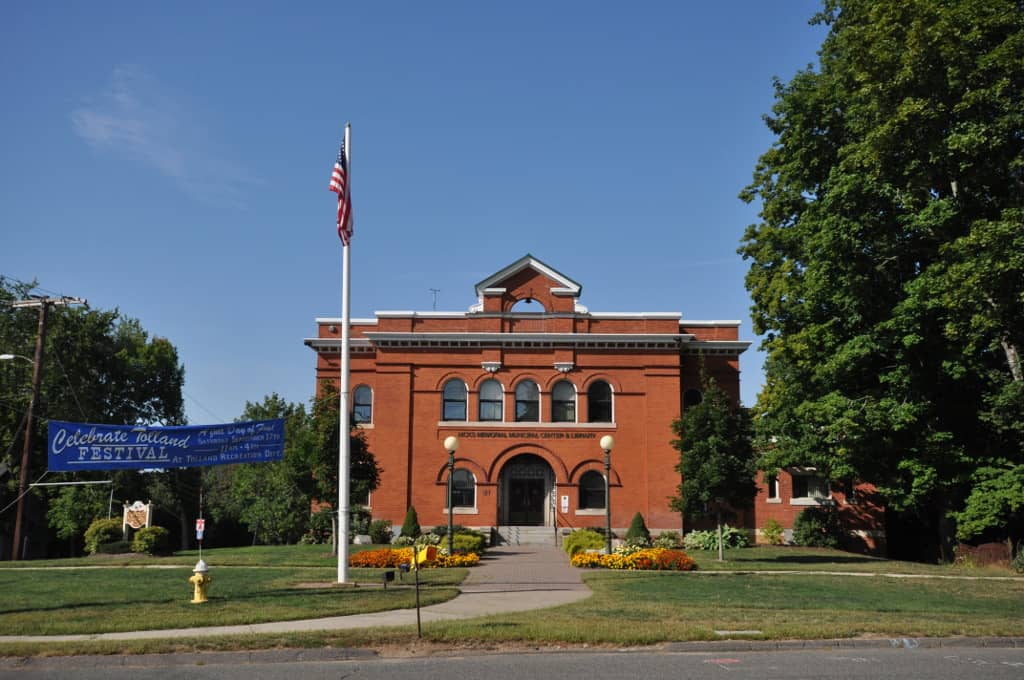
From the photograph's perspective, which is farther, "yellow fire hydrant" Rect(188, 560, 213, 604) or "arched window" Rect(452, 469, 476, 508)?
"arched window" Rect(452, 469, 476, 508)

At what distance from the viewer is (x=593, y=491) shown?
38.6 metres

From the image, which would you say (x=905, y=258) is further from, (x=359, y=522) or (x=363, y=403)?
(x=363, y=403)

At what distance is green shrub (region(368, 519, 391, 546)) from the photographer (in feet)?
117

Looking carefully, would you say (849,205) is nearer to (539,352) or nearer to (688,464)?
(688,464)

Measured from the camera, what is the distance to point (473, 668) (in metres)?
10.0

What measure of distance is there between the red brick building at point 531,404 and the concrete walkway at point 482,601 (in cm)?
1032

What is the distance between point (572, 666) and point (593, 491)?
2877cm

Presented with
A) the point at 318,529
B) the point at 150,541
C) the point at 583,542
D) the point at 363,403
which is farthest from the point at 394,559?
the point at 363,403

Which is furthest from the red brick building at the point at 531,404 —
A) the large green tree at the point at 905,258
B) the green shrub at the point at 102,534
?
the green shrub at the point at 102,534

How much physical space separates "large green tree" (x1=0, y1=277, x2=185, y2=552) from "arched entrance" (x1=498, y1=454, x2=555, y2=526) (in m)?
21.8

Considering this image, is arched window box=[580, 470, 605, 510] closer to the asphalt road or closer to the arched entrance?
the arched entrance

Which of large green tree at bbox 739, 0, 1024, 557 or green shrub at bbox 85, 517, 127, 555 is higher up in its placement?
large green tree at bbox 739, 0, 1024, 557

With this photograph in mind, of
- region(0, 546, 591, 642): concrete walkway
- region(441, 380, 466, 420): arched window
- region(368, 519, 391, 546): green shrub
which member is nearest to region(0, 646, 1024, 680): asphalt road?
region(0, 546, 591, 642): concrete walkway

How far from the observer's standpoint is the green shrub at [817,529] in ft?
125
